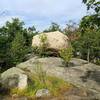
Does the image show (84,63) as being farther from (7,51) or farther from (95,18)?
(95,18)

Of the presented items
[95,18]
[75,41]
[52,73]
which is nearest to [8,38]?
[75,41]

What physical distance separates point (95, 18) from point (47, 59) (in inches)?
328

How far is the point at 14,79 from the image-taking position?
19016 mm

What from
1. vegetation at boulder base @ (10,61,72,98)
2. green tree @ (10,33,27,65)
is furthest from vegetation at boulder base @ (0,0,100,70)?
vegetation at boulder base @ (10,61,72,98)

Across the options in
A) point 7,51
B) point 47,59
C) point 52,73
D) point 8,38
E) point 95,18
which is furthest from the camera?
point 8,38

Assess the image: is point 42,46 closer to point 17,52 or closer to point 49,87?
point 17,52

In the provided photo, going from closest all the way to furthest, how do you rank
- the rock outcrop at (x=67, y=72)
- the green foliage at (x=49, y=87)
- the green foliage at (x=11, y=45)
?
the green foliage at (x=49, y=87), the rock outcrop at (x=67, y=72), the green foliage at (x=11, y=45)

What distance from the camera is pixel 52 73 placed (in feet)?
63.5

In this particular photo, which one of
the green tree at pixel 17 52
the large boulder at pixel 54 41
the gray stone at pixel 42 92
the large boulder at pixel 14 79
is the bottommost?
the gray stone at pixel 42 92

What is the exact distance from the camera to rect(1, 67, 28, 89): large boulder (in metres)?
18.6

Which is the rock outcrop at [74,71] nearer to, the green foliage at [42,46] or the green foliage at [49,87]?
the green foliage at [49,87]

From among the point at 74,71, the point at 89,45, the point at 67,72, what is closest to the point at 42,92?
the point at 67,72

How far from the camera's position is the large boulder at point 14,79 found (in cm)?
1859

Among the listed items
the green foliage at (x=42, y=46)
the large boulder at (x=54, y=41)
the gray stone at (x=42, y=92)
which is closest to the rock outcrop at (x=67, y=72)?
the gray stone at (x=42, y=92)
